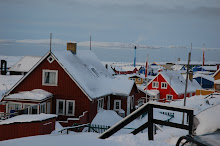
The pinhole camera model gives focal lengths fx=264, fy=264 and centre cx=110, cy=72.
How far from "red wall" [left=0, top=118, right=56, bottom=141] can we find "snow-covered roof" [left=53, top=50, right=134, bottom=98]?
790cm

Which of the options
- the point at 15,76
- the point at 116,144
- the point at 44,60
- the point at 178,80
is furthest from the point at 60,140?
the point at 15,76

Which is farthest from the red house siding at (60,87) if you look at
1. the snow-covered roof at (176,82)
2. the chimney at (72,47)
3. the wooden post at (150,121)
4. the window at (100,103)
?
the snow-covered roof at (176,82)

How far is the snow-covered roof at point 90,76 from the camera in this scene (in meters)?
23.2

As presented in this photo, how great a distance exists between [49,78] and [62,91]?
1.79 m

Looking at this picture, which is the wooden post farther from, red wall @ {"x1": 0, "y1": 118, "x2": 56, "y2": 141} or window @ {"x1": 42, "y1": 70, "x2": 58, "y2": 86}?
window @ {"x1": 42, "y1": 70, "x2": 58, "y2": 86}

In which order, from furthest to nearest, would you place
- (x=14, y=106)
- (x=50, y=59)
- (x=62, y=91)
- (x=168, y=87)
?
1. (x=168, y=87)
2. (x=50, y=59)
3. (x=62, y=91)
4. (x=14, y=106)

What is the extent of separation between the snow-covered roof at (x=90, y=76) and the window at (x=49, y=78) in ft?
4.63

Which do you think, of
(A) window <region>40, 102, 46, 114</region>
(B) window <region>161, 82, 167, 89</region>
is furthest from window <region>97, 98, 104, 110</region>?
(B) window <region>161, 82, 167, 89</region>

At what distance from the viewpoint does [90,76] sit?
2539 cm

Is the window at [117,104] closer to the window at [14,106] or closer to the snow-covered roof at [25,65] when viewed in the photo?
the window at [14,106]

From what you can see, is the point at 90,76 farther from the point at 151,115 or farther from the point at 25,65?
the point at 25,65

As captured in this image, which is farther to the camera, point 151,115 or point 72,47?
point 72,47

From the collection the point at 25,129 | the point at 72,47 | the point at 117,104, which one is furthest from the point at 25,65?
the point at 25,129

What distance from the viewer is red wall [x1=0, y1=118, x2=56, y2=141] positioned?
14.3 meters
